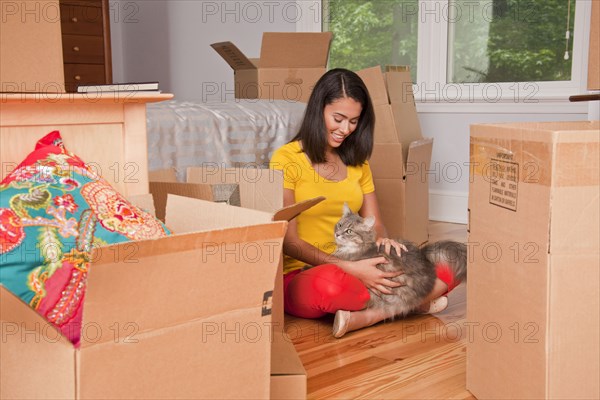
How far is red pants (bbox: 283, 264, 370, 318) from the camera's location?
1.95 metres

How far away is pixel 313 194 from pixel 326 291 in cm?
35

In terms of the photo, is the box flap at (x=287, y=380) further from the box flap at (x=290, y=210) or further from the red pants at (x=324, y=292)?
the red pants at (x=324, y=292)

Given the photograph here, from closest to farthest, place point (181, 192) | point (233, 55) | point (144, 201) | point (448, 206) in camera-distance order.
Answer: point (144, 201), point (181, 192), point (233, 55), point (448, 206)

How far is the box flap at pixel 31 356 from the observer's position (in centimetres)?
87

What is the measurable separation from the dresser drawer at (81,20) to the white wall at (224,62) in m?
0.58

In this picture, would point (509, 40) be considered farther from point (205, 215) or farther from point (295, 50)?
point (205, 215)

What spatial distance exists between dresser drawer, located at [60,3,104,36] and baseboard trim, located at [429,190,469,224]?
238 cm

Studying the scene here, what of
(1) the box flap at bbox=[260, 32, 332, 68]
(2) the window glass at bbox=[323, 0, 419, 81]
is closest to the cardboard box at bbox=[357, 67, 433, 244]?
(1) the box flap at bbox=[260, 32, 332, 68]

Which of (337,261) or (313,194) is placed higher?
(313,194)

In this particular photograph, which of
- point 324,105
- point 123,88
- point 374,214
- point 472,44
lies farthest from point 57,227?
point 472,44

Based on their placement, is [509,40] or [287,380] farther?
[509,40]

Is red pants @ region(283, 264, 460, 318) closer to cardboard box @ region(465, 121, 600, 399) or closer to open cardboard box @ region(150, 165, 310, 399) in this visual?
open cardboard box @ region(150, 165, 310, 399)

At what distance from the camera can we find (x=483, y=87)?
3.55 metres

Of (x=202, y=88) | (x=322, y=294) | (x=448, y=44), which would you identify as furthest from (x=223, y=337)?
(x=202, y=88)
